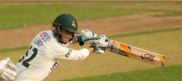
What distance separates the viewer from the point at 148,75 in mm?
7363

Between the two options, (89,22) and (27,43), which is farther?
(89,22)

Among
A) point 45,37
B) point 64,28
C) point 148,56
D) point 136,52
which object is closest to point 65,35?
point 64,28

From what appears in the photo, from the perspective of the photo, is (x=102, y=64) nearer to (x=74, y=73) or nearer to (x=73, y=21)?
(x=74, y=73)

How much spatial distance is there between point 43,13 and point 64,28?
16424mm

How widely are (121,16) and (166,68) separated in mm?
11285

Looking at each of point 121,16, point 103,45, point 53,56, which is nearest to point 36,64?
point 53,56

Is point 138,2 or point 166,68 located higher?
point 166,68

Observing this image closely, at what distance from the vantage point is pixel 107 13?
791 inches

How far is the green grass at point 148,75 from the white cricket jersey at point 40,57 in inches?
114

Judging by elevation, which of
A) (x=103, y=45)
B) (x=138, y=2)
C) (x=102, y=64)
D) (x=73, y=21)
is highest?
(x=73, y=21)

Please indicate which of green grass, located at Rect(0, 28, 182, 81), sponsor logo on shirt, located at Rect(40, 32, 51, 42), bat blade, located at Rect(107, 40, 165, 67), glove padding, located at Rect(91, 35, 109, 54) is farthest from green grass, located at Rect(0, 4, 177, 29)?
sponsor logo on shirt, located at Rect(40, 32, 51, 42)

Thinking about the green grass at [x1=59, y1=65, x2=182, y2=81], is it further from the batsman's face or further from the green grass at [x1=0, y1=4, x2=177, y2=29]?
the green grass at [x1=0, y1=4, x2=177, y2=29]

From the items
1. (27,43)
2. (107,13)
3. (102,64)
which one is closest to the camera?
(102,64)

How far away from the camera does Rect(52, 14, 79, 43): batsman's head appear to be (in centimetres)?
460
